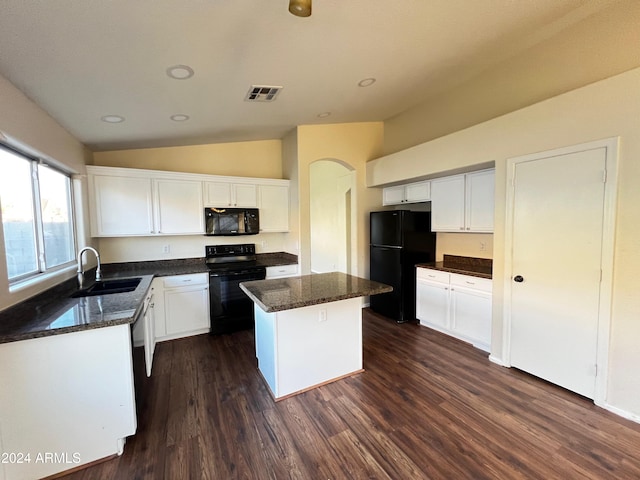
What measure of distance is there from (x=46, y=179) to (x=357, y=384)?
340 centimetres

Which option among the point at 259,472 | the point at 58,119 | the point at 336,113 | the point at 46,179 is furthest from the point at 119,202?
the point at 259,472

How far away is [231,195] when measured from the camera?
400 cm

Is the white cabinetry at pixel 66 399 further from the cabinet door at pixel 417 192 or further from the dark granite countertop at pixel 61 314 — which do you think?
the cabinet door at pixel 417 192

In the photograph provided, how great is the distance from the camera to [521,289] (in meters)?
2.64

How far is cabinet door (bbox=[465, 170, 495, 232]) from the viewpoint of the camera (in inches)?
121

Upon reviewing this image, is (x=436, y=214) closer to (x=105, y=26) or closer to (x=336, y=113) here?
(x=336, y=113)

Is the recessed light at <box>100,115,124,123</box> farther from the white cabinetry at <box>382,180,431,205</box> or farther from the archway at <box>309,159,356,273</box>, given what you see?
the archway at <box>309,159,356,273</box>

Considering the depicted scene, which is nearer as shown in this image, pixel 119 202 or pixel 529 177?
pixel 529 177

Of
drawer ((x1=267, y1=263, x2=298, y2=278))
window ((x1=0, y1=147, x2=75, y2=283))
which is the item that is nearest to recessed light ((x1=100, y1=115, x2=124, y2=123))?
window ((x1=0, y1=147, x2=75, y2=283))

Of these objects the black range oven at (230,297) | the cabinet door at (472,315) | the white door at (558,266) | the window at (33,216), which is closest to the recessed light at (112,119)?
the window at (33,216)

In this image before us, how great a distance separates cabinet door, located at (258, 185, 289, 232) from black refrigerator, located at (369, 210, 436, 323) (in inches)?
57.2

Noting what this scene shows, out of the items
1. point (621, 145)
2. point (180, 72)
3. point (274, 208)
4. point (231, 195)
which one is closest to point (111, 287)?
point (231, 195)

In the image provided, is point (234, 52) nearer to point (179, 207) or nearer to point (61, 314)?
point (61, 314)

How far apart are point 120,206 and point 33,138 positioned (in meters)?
1.38
